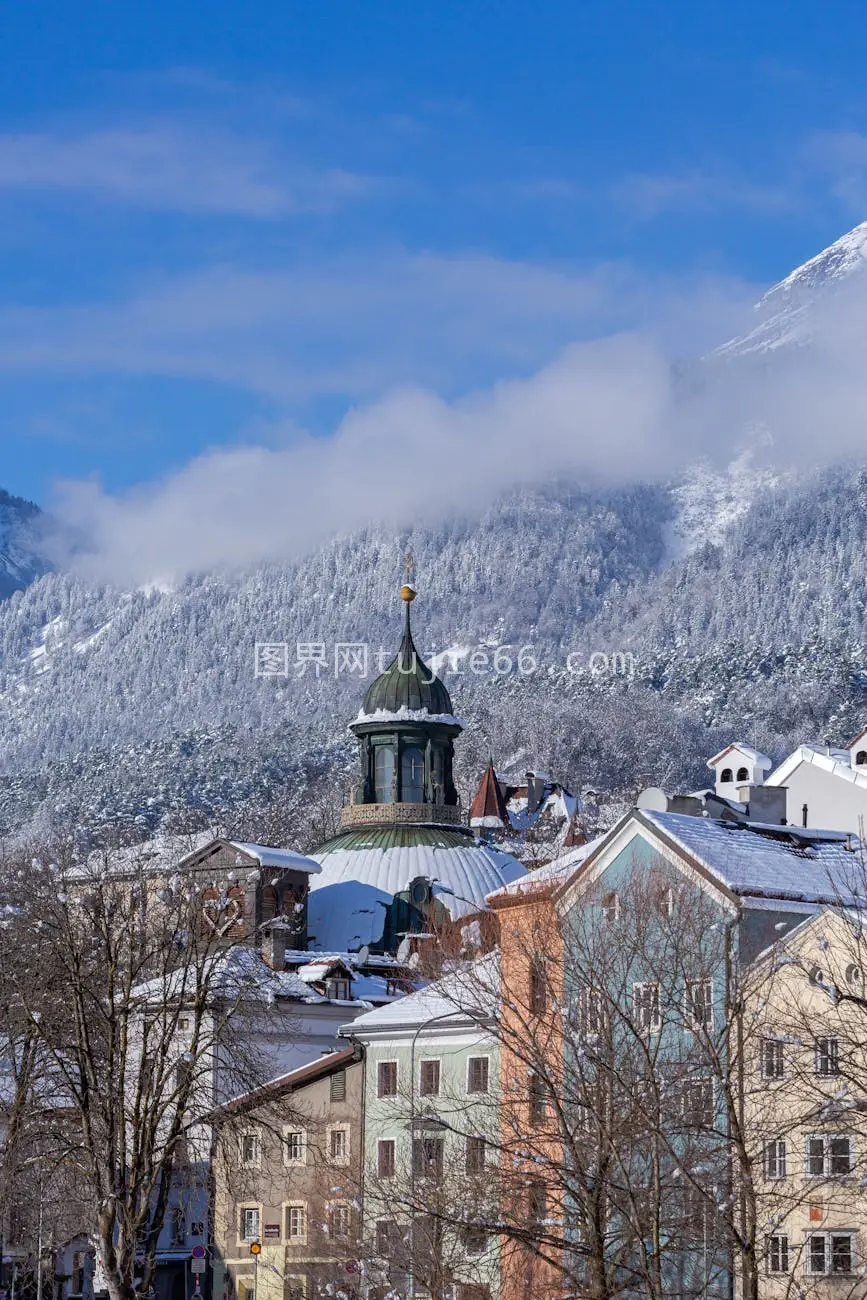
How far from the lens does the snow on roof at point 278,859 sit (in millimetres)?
114188

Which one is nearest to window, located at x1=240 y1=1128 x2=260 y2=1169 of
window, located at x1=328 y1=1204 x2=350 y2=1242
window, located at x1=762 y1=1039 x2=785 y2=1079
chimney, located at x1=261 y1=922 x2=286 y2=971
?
window, located at x1=328 y1=1204 x2=350 y2=1242

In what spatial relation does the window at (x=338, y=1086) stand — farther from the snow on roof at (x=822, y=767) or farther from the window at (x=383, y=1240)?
the snow on roof at (x=822, y=767)

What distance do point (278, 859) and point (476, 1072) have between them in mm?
42034

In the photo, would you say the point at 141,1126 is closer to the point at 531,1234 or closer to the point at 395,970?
the point at 531,1234

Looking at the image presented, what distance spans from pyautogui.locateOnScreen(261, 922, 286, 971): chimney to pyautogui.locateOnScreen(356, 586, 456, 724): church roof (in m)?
24.3

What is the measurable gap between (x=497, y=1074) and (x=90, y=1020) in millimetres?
14367

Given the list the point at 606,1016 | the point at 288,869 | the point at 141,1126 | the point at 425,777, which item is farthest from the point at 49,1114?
the point at 425,777

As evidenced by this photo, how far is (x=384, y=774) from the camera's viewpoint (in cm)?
12650

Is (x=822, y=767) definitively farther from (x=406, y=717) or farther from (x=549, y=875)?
(x=549, y=875)

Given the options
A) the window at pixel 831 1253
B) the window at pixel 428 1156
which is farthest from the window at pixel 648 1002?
the window at pixel 831 1253

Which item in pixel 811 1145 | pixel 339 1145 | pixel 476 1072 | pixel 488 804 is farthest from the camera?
pixel 488 804

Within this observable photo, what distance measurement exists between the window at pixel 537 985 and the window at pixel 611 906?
2.73m

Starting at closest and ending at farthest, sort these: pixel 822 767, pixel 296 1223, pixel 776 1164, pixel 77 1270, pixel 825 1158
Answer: pixel 825 1158 < pixel 776 1164 < pixel 296 1223 < pixel 77 1270 < pixel 822 767

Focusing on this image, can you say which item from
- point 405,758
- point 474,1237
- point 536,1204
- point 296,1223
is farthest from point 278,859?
point 536,1204
